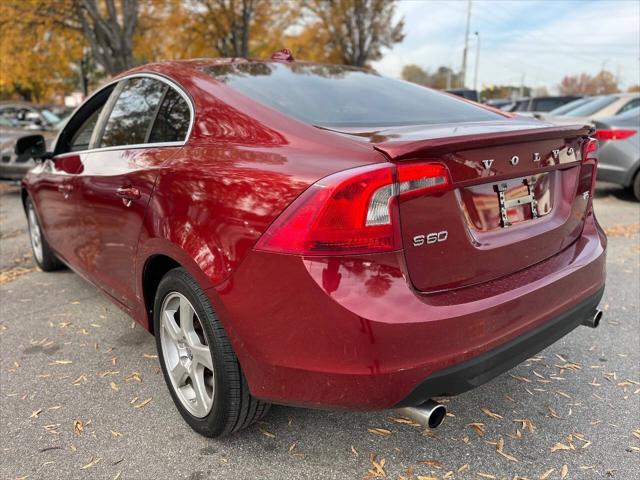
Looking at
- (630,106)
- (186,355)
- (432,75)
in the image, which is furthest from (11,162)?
(432,75)

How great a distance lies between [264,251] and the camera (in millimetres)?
1748

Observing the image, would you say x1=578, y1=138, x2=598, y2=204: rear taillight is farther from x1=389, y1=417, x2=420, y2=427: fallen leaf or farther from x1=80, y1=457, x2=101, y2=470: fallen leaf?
x1=80, y1=457, x2=101, y2=470: fallen leaf

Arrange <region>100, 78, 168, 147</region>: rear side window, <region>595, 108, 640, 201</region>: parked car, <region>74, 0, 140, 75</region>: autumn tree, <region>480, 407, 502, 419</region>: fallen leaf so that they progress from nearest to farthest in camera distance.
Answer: <region>480, 407, 502, 419</region>: fallen leaf → <region>100, 78, 168, 147</region>: rear side window → <region>595, 108, 640, 201</region>: parked car → <region>74, 0, 140, 75</region>: autumn tree

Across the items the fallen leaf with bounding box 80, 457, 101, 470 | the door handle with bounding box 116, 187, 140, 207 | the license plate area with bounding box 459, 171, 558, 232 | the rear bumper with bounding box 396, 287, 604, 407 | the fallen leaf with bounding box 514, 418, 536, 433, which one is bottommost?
the fallen leaf with bounding box 80, 457, 101, 470

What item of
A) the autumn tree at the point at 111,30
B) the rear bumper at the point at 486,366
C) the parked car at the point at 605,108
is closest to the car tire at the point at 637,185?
the parked car at the point at 605,108

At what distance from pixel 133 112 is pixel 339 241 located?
70.9 inches

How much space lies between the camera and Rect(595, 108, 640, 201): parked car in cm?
730

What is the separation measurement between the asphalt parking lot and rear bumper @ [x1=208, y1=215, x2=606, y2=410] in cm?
49

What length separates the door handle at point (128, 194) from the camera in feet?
8.09

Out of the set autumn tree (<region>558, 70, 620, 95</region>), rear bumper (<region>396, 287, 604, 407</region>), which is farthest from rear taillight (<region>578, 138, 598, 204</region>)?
autumn tree (<region>558, 70, 620, 95</region>)

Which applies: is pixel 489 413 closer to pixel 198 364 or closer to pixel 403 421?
pixel 403 421

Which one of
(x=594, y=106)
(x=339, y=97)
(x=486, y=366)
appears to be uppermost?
(x=339, y=97)

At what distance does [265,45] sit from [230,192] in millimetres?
23120

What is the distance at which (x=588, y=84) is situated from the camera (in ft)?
254
